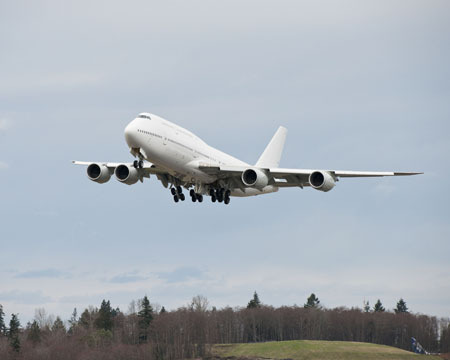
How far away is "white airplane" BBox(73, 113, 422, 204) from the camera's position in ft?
194

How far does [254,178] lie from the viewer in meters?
63.3

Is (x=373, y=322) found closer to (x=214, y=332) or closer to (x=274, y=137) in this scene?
(x=214, y=332)

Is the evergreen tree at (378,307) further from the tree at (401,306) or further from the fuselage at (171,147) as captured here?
the fuselage at (171,147)

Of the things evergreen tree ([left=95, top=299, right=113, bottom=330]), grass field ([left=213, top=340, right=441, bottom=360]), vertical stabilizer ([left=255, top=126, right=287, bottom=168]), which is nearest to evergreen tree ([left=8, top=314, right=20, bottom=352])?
evergreen tree ([left=95, top=299, right=113, bottom=330])

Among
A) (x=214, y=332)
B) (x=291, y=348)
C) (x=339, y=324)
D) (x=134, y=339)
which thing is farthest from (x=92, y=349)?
(x=339, y=324)

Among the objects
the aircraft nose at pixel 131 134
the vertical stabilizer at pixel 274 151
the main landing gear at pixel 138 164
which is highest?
the vertical stabilizer at pixel 274 151

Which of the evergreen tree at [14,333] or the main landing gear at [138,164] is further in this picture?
the evergreen tree at [14,333]

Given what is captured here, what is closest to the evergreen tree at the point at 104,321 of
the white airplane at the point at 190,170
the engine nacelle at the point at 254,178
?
the white airplane at the point at 190,170

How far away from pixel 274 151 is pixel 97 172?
77.7 feet

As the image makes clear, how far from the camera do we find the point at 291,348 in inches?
5217

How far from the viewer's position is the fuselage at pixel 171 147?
58469 millimetres

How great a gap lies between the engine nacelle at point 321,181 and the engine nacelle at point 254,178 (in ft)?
12.0

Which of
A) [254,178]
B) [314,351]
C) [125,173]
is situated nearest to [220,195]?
[254,178]

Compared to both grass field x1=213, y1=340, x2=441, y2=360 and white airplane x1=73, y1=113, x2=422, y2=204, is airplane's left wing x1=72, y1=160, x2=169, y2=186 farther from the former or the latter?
grass field x1=213, y1=340, x2=441, y2=360
